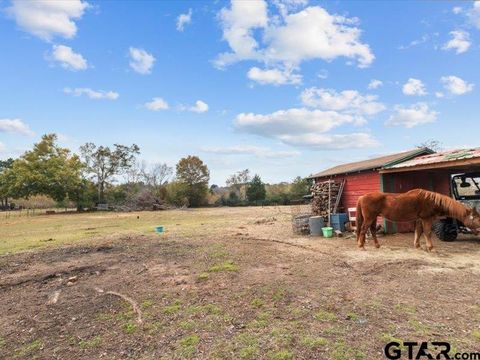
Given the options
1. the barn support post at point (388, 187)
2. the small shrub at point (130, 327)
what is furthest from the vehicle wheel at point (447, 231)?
the small shrub at point (130, 327)

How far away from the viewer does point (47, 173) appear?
33.3 metres

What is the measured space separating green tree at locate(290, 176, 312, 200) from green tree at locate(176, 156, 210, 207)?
1264 centimetres

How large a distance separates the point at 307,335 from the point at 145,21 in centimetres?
1313

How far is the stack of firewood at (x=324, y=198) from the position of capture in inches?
478

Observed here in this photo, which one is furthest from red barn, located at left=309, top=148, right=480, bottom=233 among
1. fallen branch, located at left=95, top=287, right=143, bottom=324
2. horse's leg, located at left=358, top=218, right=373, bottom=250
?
fallen branch, located at left=95, top=287, right=143, bottom=324

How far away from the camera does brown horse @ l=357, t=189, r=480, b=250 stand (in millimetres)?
7406

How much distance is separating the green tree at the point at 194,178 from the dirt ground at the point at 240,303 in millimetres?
34520

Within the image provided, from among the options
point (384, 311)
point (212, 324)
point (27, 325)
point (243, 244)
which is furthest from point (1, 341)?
point (243, 244)

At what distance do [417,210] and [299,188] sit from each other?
31.8 metres

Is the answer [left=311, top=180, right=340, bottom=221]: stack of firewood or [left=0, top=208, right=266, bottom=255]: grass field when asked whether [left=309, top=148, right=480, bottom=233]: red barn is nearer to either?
[left=311, top=180, right=340, bottom=221]: stack of firewood

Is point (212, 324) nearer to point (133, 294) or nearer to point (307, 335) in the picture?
point (307, 335)

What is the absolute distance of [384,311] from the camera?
378 cm

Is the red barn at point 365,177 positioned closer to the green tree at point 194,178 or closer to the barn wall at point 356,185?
the barn wall at point 356,185

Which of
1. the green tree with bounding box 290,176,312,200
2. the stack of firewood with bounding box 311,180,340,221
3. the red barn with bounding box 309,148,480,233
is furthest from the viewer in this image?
the green tree with bounding box 290,176,312,200
